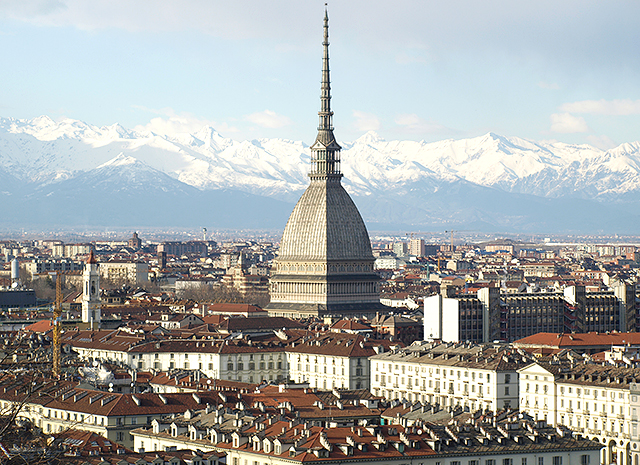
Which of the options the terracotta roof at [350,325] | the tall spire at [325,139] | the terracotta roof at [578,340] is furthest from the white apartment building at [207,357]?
the tall spire at [325,139]

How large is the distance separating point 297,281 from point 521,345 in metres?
62.7

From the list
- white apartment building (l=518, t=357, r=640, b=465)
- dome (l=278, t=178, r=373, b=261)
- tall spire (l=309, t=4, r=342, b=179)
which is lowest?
white apartment building (l=518, t=357, r=640, b=465)

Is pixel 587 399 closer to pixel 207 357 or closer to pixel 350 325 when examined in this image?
pixel 207 357

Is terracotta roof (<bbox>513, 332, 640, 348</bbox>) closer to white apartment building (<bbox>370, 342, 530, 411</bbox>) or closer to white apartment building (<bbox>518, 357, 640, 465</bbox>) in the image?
white apartment building (<bbox>370, 342, 530, 411</bbox>)

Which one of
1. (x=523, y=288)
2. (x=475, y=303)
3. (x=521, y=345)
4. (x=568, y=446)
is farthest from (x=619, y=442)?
(x=523, y=288)

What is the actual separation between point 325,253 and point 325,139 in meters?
13.9

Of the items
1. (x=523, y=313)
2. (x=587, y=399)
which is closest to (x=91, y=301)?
(x=523, y=313)

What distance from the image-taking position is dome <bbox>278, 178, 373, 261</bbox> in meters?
165

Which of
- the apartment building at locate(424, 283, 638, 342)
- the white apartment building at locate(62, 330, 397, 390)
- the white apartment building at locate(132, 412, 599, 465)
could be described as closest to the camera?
the white apartment building at locate(132, 412, 599, 465)

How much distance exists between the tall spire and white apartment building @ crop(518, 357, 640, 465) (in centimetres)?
8777

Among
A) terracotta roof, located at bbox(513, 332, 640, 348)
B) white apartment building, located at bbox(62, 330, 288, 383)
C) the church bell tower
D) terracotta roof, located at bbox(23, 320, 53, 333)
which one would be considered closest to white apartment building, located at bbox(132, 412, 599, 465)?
white apartment building, located at bbox(62, 330, 288, 383)

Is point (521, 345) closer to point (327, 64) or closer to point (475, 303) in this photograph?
point (475, 303)

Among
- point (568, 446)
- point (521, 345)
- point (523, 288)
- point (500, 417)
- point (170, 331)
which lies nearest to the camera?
point (568, 446)

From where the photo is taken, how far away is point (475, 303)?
4769 inches
